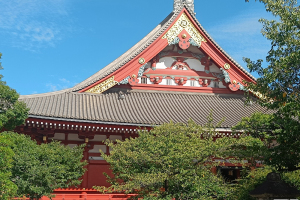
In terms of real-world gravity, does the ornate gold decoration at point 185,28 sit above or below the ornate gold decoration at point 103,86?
above

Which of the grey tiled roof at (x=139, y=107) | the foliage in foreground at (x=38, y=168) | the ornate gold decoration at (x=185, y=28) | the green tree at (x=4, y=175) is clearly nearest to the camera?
the green tree at (x=4, y=175)

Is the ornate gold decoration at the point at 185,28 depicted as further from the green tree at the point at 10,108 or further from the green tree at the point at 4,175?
the green tree at the point at 4,175

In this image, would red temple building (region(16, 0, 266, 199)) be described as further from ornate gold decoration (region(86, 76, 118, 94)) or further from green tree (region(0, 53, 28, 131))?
green tree (region(0, 53, 28, 131))

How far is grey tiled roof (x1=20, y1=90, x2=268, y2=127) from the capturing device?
537 inches

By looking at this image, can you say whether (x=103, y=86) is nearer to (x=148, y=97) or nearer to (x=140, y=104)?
(x=140, y=104)

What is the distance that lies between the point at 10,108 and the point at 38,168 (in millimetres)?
1869

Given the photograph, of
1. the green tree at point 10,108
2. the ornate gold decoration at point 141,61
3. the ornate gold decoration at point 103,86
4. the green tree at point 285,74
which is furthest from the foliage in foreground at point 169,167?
the ornate gold decoration at point 141,61

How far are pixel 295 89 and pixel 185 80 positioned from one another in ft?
29.8

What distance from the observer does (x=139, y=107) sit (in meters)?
15.5

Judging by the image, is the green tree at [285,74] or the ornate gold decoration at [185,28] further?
the ornate gold decoration at [185,28]

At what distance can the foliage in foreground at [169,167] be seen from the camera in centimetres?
923

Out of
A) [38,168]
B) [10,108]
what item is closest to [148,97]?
[10,108]

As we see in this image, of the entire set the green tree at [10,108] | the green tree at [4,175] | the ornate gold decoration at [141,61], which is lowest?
the green tree at [4,175]

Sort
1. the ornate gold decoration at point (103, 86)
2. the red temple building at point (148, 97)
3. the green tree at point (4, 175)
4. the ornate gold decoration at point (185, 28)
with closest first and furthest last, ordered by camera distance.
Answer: the green tree at point (4, 175) → the red temple building at point (148, 97) → the ornate gold decoration at point (103, 86) → the ornate gold decoration at point (185, 28)
